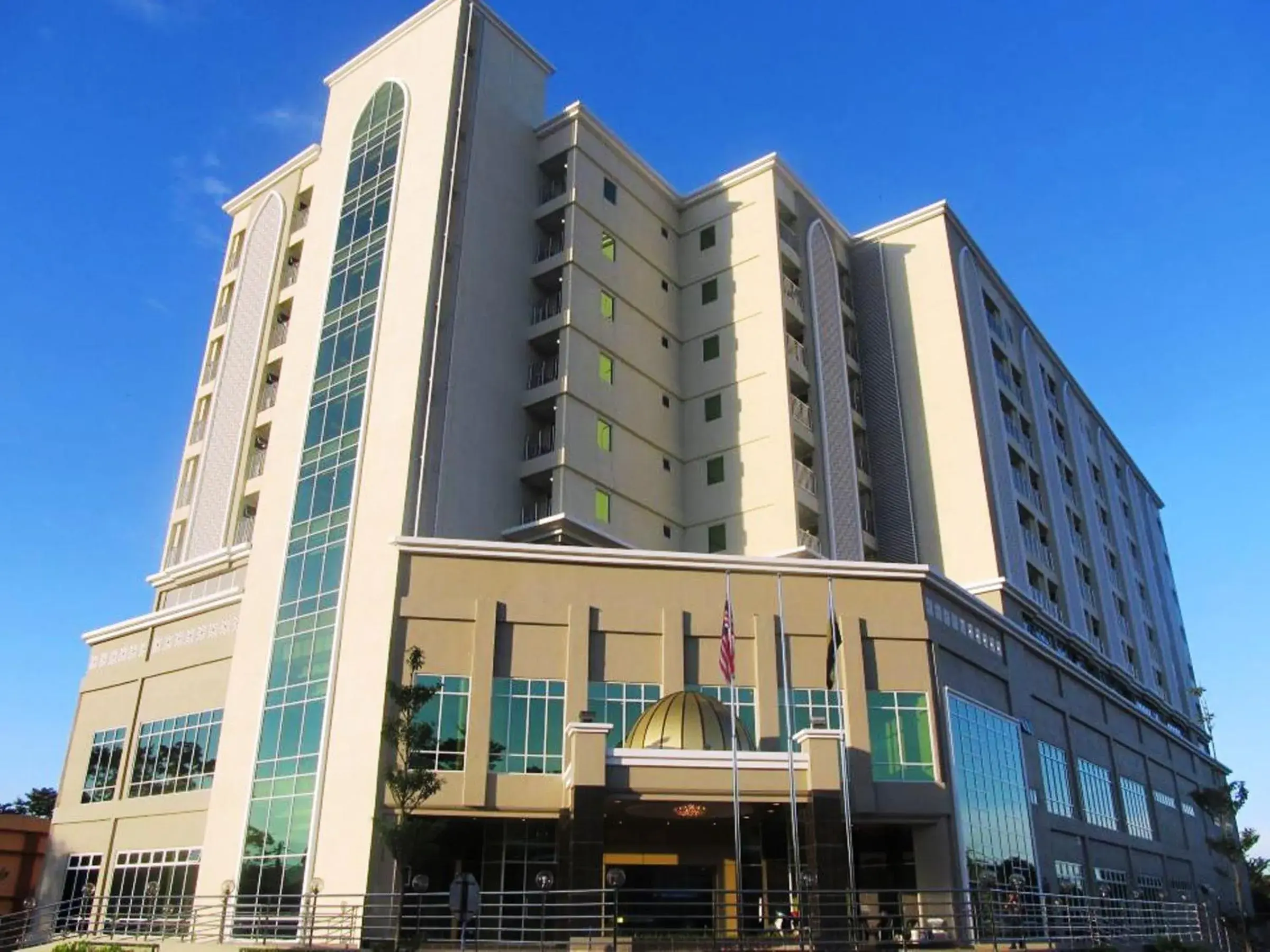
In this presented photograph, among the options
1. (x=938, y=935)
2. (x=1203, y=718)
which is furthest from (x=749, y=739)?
(x=1203, y=718)

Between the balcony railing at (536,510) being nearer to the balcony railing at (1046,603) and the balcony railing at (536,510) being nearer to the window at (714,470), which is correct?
the window at (714,470)

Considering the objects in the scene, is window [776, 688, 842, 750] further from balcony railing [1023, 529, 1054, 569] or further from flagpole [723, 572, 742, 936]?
balcony railing [1023, 529, 1054, 569]

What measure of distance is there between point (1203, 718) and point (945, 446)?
1790 inches

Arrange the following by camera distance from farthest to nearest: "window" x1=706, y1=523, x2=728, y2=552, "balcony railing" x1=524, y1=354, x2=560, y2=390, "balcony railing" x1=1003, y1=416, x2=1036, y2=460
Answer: "balcony railing" x1=1003, y1=416, x2=1036, y2=460
"window" x1=706, y1=523, x2=728, y2=552
"balcony railing" x1=524, y1=354, x2=560, y2=390

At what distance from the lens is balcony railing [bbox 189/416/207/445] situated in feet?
197

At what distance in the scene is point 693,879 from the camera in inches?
1549

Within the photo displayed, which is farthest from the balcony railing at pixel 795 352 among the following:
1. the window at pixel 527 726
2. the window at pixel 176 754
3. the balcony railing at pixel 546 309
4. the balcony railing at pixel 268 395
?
the window at pixel 176 754

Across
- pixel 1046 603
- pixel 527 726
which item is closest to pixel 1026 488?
pixel 1046 603

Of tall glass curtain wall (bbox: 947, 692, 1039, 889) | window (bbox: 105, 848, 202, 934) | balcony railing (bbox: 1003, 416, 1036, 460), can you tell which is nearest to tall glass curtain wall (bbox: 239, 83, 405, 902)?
window (bbox: 105, 848, 202, 934)

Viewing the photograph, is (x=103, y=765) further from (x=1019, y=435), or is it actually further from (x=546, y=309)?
(x=1019, y=435)

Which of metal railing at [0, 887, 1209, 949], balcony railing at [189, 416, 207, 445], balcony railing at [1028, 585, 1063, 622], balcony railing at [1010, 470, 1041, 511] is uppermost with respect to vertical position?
balcony railing at [189, 416, 207, 445]

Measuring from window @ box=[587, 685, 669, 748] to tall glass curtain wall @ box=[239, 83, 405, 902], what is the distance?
9489 mm

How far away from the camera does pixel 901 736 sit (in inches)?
1566

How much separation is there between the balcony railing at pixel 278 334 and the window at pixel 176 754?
20.1m
